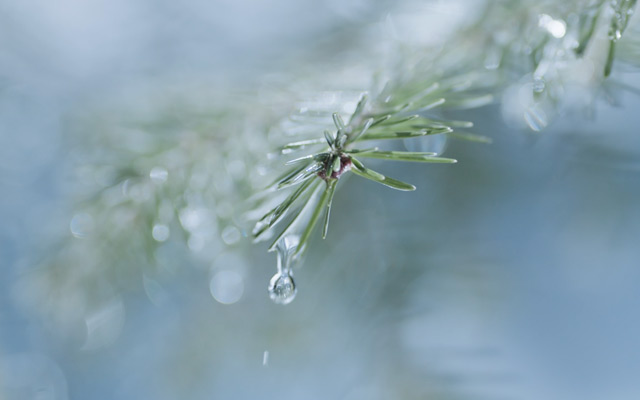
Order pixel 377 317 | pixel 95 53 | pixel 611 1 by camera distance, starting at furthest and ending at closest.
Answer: pixel 95 53
pixel 377 317
pixel 611 1

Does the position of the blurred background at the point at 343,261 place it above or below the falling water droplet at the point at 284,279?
above

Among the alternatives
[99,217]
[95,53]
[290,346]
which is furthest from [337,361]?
[95,53]

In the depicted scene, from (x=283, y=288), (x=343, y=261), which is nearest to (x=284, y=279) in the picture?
(x=283, y=288)

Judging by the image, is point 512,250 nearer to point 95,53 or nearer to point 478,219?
point 478,219

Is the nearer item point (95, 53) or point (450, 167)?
point (450, 167)
